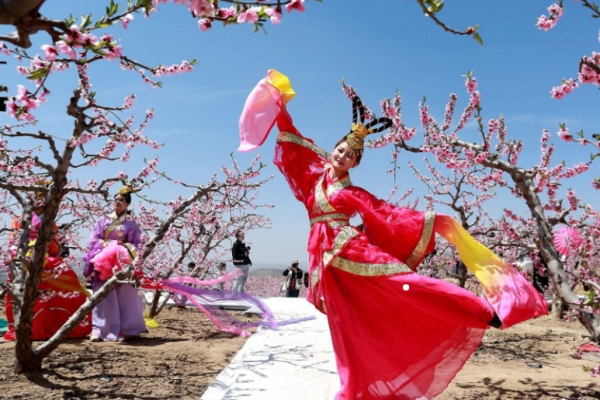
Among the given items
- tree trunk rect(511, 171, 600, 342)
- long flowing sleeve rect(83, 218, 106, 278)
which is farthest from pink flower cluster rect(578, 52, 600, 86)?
long flowing sleeve rect(83, 218, 106, 278)

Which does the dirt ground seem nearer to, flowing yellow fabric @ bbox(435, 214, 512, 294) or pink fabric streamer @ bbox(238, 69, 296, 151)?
flowing yellow fabric @ bbox(435, 214, 512, 294)

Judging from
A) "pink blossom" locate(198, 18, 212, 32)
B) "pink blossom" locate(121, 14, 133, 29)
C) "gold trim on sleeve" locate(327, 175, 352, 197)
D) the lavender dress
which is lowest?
the lavender dress

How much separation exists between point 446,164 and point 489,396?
187 centimetres

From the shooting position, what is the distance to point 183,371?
377 centimetres

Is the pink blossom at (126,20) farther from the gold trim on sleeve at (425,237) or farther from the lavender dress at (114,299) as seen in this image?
the lavender dress at (114,299)

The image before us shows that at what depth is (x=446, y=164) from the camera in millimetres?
4117

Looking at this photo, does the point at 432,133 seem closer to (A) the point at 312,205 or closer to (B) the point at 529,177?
(B) the point at 529,177

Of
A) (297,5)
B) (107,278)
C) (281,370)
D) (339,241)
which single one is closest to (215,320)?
(281,370)

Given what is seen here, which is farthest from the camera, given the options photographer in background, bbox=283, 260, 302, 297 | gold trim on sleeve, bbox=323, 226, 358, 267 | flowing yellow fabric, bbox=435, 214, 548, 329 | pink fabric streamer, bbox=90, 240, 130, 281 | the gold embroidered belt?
photographer in background, bbox=283, 260, 302, 297

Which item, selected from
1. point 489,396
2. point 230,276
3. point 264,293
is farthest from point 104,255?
Answer: point 264,293

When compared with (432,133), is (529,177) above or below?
below

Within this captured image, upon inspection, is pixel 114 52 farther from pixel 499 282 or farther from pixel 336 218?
pixel 499 282

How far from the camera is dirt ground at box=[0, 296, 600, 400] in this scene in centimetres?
319

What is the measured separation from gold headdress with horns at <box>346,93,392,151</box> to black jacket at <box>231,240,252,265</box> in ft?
20.6
